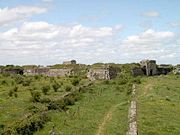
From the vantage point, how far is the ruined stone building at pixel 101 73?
189 ft

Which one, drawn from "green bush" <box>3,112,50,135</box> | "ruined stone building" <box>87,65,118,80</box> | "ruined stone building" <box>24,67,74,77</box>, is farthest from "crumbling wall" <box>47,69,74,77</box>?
"green bush" <box>3,112,50,135</box>

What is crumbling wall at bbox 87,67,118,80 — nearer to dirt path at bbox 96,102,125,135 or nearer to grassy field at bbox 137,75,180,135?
grassy field at bbox 137,75,180,135

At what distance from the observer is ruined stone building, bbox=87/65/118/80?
5750 cm

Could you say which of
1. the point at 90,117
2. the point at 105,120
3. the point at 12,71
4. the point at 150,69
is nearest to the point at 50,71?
the point at 12,71

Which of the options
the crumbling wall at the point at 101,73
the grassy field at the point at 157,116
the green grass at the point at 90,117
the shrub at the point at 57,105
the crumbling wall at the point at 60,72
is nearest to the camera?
the grassy field at the point at 157,116

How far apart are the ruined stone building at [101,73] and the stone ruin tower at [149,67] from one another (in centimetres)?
1251

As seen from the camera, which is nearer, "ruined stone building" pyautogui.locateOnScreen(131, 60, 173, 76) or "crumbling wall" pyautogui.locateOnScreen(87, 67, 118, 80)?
"crumbling wall" pyautogui.locateOnScreen(87, 67, 118, 80)

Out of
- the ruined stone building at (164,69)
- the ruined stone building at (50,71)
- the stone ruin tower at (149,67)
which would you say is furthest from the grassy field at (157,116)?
the ruined stone building at (164,69)

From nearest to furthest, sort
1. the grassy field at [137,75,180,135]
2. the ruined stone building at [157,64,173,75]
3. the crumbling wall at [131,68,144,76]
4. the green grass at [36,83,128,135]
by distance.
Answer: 1. the grassy field at [137,75,180,135]
2. the green grass at [36,83,128,135]
3. the crumbling wall at [131,68,144,76]
4. the ruined stone building at [157,64,173,75]

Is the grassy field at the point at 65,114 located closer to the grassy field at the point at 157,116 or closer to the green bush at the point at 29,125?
the green bush at the point at 29,125

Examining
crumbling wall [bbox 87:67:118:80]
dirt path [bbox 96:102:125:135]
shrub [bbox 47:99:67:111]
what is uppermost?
crumbling wall [bbox 87:67:118:80]

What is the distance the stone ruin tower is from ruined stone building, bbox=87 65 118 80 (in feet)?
41.1

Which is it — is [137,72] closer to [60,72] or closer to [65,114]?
[60,72]

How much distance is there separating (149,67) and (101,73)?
16.4m
